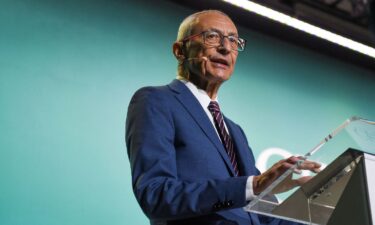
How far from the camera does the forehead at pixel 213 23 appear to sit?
1799mm

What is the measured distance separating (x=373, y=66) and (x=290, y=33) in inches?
30.8

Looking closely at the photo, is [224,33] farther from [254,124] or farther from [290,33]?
[290,33]

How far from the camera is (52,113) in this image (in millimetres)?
2283

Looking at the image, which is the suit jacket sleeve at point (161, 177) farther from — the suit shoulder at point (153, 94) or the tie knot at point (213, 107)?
the tie knot at point (213, 107)

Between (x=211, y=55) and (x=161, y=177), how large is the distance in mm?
593

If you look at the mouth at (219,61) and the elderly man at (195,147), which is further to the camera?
the mouth at (219,61)

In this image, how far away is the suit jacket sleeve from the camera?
1184mm

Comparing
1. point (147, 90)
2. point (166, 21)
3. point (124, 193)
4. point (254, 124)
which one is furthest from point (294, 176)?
point (166, 21)

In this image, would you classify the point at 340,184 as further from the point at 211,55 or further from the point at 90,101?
the point at 90,101

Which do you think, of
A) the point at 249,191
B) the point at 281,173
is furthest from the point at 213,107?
the point at 281,173

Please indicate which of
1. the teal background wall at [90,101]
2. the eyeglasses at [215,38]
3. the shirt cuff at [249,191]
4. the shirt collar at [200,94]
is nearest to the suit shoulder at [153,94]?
the shirt collar at [200,94]

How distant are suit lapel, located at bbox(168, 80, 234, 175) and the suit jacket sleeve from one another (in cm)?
6

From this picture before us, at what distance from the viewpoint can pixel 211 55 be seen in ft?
5.72

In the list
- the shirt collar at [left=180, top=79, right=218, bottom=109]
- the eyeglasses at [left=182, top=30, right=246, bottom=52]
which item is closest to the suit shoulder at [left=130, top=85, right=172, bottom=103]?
the shirt collar at [left=180, top=79, right=218, bottom=109]
